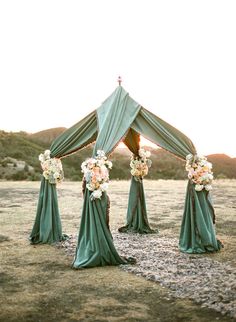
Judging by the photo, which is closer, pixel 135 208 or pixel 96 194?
pixel 96 194

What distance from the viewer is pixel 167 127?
9.24 m

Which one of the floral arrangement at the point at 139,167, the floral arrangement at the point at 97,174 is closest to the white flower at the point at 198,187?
the floral arrangement at the point at 97,174

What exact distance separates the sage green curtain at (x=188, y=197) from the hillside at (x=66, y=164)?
89.7 ft

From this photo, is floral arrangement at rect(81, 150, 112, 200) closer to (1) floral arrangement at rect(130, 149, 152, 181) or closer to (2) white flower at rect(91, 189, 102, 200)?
(2) white flower at rect(91, 189, 102, 200)

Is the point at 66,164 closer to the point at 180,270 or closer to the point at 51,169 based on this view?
the point at 51,169

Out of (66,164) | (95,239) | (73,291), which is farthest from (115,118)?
(66,164)

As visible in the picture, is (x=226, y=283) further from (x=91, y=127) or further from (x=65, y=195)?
(x=65, y=195)

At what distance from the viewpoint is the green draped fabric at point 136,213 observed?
11648mm

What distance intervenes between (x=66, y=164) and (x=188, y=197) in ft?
131

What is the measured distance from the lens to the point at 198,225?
30.4 feet

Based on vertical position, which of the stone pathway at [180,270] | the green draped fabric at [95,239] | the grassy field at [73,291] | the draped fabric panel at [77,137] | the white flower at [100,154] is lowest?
the grassy field at [73,291]

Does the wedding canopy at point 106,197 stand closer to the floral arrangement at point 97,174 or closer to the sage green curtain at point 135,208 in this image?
the floral arrangement at point 97,174

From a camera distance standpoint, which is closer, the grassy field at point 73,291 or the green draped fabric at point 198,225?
the grassy field at point 73,291

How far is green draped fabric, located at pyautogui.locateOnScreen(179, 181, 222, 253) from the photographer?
9.23m
